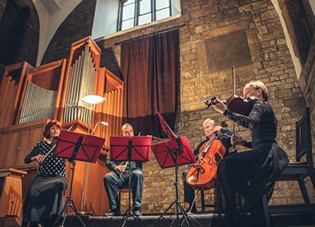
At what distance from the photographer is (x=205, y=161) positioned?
3381mm

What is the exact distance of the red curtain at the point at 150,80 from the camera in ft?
18.9

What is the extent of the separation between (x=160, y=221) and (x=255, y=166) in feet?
4.59

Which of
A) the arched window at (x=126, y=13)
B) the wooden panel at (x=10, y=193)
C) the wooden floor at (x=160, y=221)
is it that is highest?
the arched window at (x=126, y=13)

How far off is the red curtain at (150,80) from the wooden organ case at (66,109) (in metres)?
0.34

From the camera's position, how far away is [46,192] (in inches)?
121

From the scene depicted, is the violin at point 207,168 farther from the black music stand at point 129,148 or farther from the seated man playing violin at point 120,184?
the seated man playing violin at point 120,184

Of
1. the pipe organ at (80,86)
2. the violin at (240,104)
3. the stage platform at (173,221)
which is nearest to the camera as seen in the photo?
the violin at (240,104)

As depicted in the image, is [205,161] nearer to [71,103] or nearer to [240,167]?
[240,167]

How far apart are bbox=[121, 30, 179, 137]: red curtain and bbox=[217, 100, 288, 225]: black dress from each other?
3212 mm

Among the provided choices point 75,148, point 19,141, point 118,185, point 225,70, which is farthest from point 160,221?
point 225,70

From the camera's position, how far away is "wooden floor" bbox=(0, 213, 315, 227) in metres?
2.67

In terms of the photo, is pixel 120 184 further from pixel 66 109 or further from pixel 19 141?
pixel 19 141

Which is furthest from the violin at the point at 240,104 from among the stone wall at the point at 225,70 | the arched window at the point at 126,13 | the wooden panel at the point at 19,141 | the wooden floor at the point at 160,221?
the arched window at the point at 126,13

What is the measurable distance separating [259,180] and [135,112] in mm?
3921
